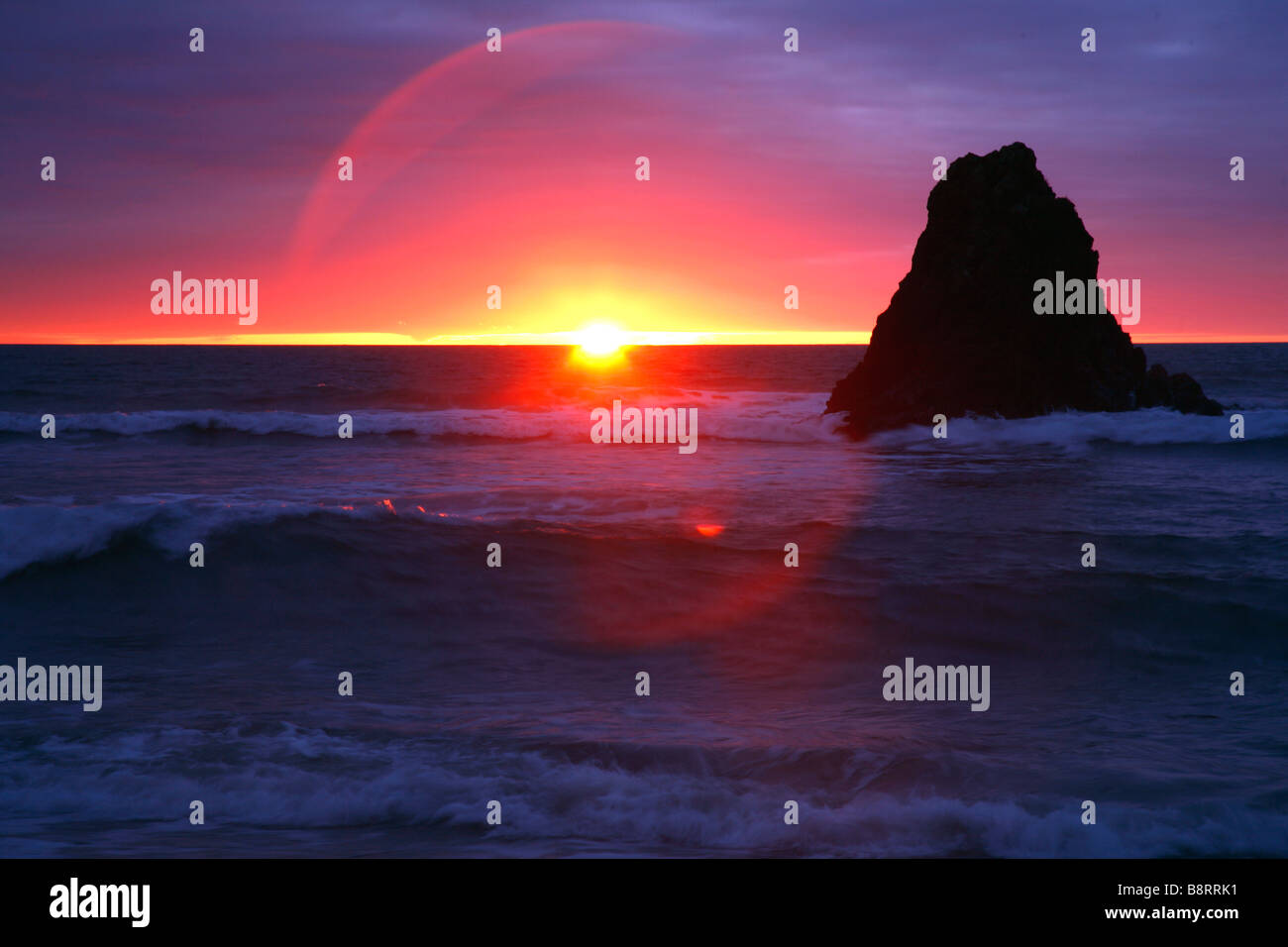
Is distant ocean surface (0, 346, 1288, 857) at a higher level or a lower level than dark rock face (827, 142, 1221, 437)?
lower

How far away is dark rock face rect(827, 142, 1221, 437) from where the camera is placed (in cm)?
3459

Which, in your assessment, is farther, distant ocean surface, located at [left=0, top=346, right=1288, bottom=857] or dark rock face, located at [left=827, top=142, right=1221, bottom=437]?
dark rock face, located at [left=827, top=142, right=1221, bottom=437]

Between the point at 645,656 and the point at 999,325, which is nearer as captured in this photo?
the point at 645,656

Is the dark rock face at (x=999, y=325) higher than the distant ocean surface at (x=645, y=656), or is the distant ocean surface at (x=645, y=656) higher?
the dark rock face at (x=999, y=325)

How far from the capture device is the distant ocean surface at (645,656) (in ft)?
22.8

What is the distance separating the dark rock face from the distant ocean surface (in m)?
8.55

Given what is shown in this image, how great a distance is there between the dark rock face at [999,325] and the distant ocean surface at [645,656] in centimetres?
855

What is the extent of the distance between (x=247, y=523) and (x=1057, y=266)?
29.4 m

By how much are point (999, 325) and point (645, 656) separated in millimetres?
27168

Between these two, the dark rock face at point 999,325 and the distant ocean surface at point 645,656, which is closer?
the distant ocean surface at point 645,656

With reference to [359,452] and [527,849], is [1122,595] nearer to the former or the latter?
[527,849]

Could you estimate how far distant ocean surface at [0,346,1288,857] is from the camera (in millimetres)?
6949

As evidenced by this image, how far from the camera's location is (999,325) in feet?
114

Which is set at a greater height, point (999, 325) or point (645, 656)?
point (999, 325)
